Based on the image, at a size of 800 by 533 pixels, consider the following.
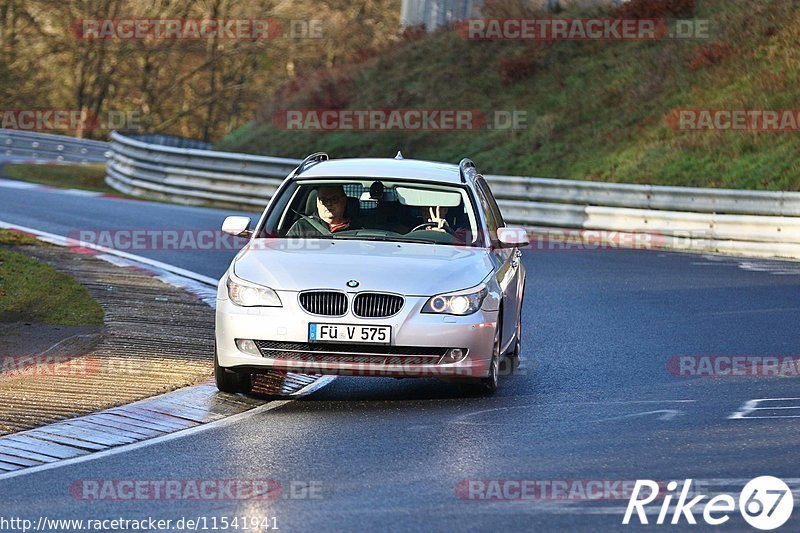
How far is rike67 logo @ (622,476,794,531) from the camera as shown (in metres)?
6.66

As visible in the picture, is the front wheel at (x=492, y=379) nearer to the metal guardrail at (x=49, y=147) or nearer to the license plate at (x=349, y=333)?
the license plate at (x=349, y=333)

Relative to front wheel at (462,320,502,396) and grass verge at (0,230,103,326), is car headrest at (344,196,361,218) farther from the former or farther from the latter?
grass verge at (0,230,103,326)

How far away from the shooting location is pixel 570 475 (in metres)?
7.61

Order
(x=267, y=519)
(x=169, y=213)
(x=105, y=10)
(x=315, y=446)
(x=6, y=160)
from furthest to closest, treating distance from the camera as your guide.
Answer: (x=105, y=10), (x=6, y=160), (x=169, y=213), (x=315, y=446), (x=267, y=519)

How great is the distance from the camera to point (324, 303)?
384 inches

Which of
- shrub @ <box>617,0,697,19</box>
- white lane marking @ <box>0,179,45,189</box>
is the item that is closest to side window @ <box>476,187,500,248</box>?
white lane marking @ <box>0,179,45,189</box>

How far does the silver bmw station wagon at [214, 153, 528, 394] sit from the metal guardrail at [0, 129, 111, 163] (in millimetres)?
34364

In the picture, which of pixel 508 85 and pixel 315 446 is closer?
pixel 315 446

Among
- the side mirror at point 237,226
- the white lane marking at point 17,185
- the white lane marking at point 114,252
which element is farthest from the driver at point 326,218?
the white lane marking at point 17,185

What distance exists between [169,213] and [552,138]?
982 cm

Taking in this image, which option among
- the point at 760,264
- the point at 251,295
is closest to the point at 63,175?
the point at 760,264

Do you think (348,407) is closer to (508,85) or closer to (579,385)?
(579,385)

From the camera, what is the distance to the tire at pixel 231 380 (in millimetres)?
10039

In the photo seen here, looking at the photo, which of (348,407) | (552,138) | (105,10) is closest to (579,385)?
(348,407)
